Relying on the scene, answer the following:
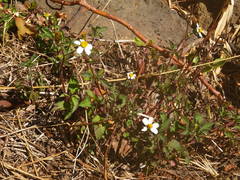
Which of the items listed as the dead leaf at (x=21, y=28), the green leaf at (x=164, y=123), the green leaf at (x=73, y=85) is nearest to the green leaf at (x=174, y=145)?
the green leaf at (x=164, y=123)

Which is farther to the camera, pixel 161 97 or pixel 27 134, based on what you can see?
pixel 161 97

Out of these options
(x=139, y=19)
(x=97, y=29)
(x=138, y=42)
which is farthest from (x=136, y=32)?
(x=97, y=29)

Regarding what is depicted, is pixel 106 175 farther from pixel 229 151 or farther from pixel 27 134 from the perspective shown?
pixel 229 151

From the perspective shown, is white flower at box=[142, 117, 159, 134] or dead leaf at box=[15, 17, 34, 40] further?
dead leaf at box=[15, 17, 34, 40]

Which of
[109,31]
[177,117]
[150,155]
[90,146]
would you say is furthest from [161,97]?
[109,31]

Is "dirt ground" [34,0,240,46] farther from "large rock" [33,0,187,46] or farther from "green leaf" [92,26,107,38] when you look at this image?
"green leaf" [92,26,107,38]

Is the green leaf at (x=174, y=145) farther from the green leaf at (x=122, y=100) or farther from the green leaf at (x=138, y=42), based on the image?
the green leaf at (x=138, y=42)

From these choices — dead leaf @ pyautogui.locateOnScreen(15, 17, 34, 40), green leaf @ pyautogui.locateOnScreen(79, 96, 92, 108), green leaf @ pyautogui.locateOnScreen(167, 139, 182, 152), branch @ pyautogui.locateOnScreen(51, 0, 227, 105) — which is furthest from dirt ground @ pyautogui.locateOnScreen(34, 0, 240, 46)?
green leaf @ pyautogui.locateOnScreen(167, 139, 182, 152)

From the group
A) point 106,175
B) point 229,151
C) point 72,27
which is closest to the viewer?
point 106,175

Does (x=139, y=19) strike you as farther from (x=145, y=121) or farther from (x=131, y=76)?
(x=145, y=121)
